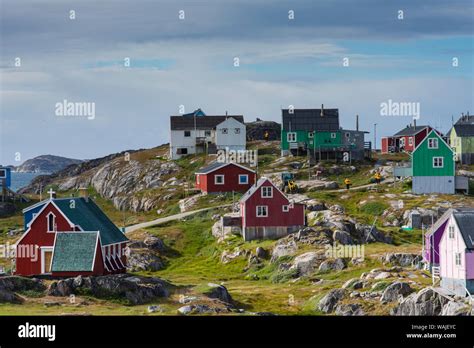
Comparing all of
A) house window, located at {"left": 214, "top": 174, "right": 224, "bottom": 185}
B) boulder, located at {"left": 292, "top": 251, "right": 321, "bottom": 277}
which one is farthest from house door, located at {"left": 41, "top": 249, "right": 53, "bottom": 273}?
house window, located at {"left": 214, "top": 174, "right": 224, "bottom": 185}

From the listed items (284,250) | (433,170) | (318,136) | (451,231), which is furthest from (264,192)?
(318,136)

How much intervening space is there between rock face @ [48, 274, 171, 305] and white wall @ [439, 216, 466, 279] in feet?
55.1

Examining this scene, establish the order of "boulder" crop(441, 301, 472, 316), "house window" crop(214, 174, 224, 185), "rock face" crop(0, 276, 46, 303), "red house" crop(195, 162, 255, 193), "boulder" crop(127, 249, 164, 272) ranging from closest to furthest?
"boulder" crop(441, 301, 472, 316)
"rock face" crop(0, 276, 46, 303)
"boulder" crop(127, 249, 164, 272)
"red house" crop(195, 162, 255, 193)
"house window" crop(214, 174, 224, 185)

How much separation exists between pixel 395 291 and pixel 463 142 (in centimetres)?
6650

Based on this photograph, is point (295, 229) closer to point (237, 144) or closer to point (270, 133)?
point (237, 144)

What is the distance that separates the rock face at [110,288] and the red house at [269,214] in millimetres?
24099

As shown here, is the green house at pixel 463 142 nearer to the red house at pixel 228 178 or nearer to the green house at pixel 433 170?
the green house at pixel 433 170

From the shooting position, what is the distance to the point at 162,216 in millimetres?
106125

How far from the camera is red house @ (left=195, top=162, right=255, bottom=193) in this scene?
109000mm

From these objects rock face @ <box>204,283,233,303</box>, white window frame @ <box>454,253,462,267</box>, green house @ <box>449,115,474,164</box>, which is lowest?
rock face @ <box>204,283,233,303</box>

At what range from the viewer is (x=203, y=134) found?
133m

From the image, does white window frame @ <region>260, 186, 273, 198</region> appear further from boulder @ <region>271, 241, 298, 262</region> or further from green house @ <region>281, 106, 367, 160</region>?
green house @ <region>281, 106, 367, 160</region>

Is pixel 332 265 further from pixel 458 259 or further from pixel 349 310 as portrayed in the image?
pixel 458 259
